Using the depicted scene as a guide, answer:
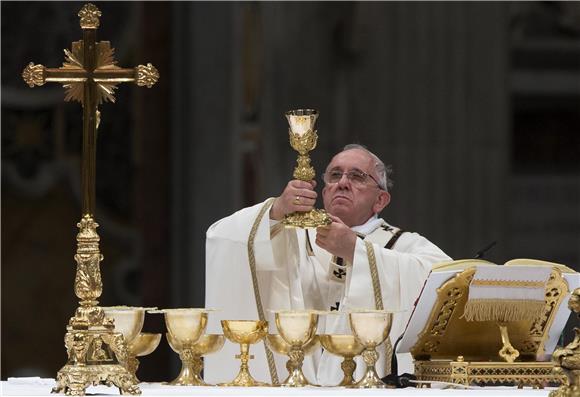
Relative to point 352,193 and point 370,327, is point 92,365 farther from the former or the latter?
point 352,193

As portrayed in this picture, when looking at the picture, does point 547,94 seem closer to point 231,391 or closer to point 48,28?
point 48,28

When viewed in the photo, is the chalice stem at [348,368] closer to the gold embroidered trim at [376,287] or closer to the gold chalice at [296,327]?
the gold chalice at [296,327]

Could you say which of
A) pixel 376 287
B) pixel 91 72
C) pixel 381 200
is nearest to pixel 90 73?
pixel 91 72

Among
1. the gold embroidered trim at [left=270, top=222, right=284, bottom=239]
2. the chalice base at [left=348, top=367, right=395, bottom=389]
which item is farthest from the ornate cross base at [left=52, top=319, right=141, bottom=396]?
the gold embroidered trim at [left=270, top=222, right=284, bottom=239]

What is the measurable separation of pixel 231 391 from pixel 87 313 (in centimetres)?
63

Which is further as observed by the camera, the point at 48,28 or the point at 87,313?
the point at 48,28

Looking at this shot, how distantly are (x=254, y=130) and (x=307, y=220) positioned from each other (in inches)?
162

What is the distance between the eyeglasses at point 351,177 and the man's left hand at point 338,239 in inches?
29.2

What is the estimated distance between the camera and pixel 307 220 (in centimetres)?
623

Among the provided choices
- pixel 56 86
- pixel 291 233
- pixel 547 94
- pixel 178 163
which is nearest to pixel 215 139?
pixel 178 163

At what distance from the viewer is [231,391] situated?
5852 millimetres

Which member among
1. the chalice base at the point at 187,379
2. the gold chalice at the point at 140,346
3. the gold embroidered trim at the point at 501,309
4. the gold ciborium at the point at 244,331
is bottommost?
the chalice base at the point at 187,379

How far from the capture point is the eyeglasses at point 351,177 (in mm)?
8172

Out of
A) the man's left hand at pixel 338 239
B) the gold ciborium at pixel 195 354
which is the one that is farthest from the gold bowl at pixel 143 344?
the man's left hand at pixel 338 239
